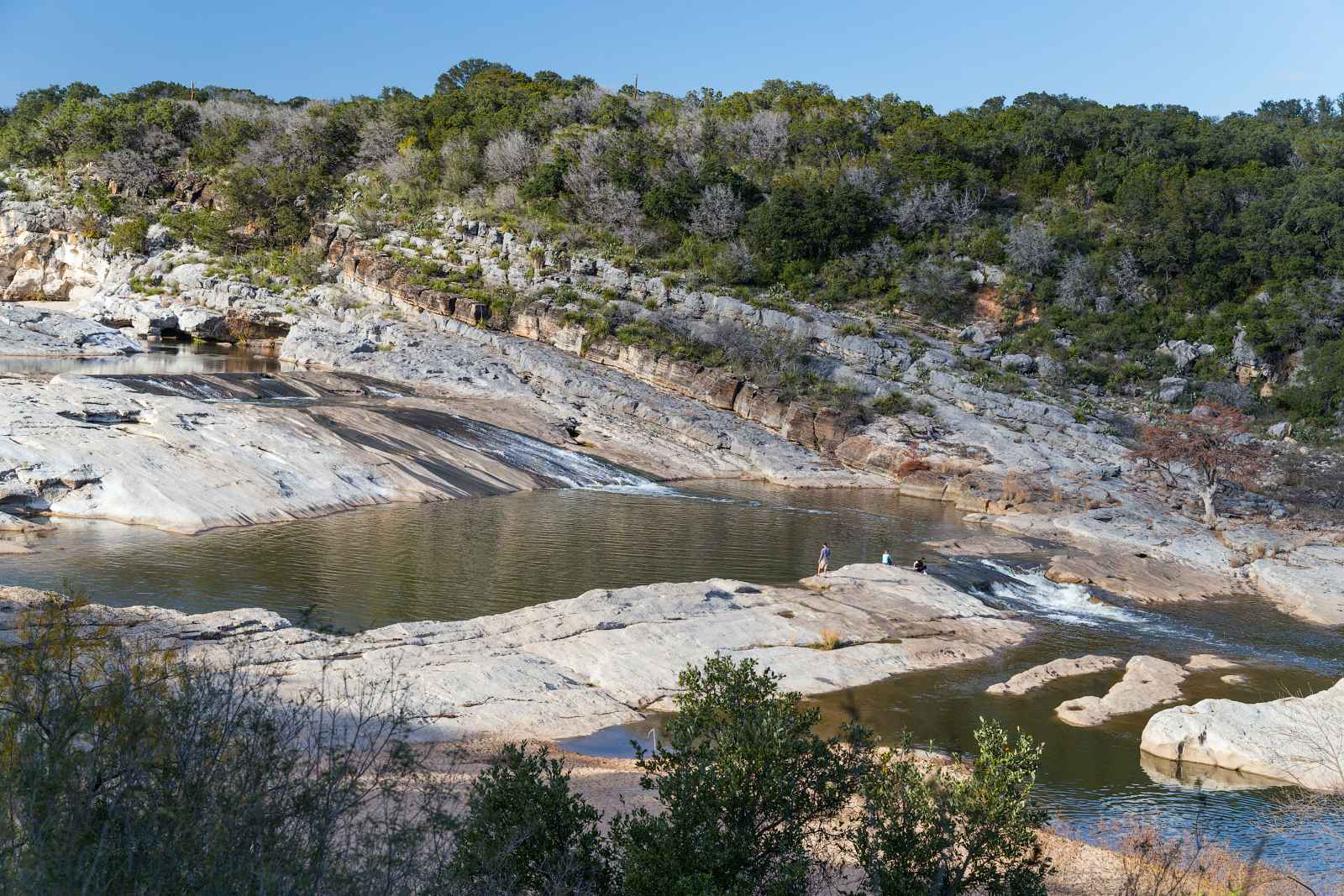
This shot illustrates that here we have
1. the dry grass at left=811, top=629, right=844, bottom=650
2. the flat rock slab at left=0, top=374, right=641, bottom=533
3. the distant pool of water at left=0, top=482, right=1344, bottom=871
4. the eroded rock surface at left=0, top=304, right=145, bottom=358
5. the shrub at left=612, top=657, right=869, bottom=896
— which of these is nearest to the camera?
the shrub at left=612, top=657, right=869, bottom=896

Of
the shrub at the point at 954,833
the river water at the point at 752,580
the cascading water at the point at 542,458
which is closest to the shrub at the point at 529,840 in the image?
the shrub at the point at 954,833

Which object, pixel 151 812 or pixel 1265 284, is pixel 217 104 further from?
pixel 151 812

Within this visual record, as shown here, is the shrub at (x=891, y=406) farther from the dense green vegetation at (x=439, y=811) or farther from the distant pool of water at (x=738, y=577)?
the dense green vegetation at (x=439, y=811)

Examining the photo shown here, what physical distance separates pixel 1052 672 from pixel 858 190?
191 feet

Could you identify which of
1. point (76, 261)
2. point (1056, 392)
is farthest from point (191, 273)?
point (1056, 392)

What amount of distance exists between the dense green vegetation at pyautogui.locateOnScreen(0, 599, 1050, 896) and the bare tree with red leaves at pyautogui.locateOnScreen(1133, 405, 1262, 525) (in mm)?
37092

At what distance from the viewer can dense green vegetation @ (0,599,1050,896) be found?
852 cm

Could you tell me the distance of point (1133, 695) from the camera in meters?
23.5

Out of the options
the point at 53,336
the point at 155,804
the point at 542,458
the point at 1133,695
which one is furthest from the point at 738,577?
the point at 53,336

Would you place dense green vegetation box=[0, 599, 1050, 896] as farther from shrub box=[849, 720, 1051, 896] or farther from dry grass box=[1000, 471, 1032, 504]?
dry grass box=[1000, 471, 1032, 504]

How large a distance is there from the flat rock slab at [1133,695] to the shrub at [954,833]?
11671 mm

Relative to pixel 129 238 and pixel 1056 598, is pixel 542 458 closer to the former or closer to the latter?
pixel 1056 598

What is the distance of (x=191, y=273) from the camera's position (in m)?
71.0

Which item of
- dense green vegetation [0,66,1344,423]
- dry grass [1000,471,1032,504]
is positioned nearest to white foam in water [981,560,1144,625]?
dry grass [1000,471,1032,504]
